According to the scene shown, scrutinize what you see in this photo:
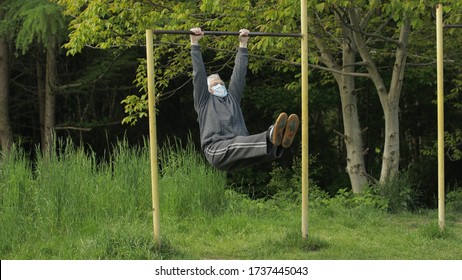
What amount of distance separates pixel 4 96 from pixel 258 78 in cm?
560

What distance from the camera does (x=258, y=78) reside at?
17297 mm

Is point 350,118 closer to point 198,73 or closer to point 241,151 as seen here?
point 198,73

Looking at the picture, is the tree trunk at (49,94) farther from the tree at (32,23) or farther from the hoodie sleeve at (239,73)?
the hoodie sleeve at (239,73)

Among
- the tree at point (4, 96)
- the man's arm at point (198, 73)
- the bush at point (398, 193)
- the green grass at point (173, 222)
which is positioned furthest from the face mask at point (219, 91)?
the tree at point (4, 96)

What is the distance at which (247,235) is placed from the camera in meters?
7.82

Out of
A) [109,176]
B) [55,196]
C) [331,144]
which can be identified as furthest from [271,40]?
[331,144]

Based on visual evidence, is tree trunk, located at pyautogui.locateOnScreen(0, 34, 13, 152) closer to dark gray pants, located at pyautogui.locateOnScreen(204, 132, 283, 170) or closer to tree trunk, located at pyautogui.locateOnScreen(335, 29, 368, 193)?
tree trunk, located at pyautogui.locateOnScreen(335, 29, 368, 193)

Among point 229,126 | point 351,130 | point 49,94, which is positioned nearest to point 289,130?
point 229,126

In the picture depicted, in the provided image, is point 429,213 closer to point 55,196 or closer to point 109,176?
point 109,176

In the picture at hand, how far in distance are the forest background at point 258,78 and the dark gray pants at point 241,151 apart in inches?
96.1

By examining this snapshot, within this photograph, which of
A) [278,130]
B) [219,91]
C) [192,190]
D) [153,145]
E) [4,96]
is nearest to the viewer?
[278,130]

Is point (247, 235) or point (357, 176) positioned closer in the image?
point (247, 235)

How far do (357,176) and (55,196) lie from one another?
540 centimetres

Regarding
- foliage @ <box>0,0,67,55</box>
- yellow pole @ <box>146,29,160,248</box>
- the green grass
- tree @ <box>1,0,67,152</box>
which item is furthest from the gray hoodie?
foliage @ <box>0,0,67,55</box>
